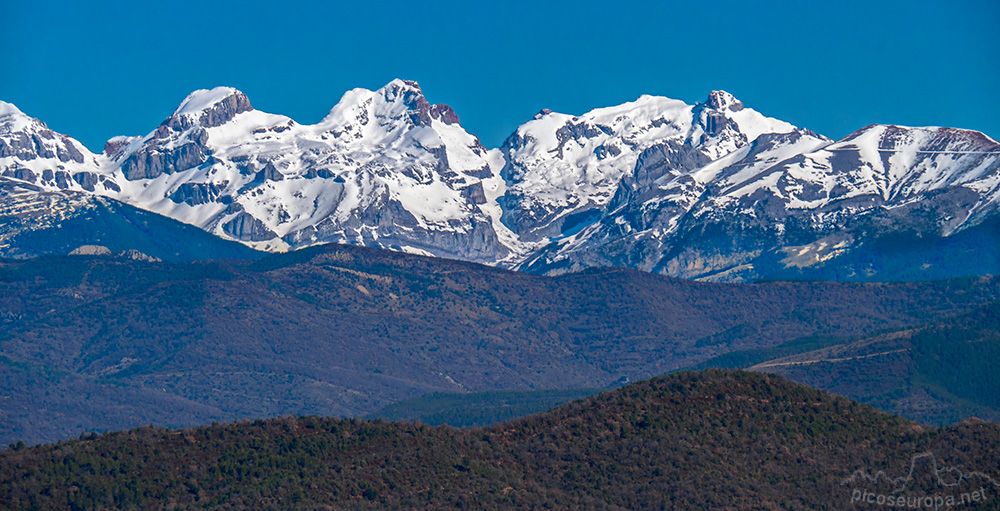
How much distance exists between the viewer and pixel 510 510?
650ft

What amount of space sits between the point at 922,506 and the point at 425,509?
52904 mm

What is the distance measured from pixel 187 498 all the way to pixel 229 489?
15.5 ft

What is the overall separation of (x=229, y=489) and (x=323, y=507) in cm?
1294

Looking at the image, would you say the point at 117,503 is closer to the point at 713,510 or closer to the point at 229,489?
the point at 229,489

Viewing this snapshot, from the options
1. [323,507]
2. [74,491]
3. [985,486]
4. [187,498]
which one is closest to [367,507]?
[323,507]

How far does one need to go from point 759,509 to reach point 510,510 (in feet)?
90.2

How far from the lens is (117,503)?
642 ft

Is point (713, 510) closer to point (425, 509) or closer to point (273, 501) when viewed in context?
point (425, 509)

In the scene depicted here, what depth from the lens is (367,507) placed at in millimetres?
194250

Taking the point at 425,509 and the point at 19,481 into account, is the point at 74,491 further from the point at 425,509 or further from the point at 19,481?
the point at 425,509

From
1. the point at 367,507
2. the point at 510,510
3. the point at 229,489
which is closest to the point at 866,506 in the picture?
the point at 510,510

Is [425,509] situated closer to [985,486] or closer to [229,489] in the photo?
A: [229,489]

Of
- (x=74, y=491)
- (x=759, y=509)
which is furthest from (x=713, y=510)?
(x=74, y=491)

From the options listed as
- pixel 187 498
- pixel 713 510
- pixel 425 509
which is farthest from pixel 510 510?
pixel 187 498
